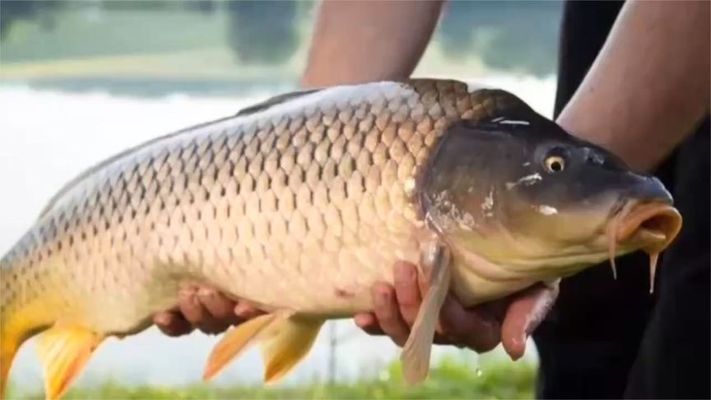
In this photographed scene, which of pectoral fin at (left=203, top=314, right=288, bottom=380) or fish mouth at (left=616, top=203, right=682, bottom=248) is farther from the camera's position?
pectoral fin at (left=203, top=314, right=288, bottom=380)

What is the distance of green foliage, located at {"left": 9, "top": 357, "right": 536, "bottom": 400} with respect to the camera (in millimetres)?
2020

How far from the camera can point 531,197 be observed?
845mm

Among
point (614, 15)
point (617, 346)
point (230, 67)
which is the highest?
point (614, 15)

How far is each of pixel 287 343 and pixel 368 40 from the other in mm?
355

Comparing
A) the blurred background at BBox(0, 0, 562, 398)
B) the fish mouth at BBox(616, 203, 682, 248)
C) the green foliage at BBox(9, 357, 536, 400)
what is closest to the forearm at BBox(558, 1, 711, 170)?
the fish mouth at BBox(616, 203, 682, 248)

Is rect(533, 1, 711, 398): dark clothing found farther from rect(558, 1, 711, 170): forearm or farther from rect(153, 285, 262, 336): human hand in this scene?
rect(153, 285, 262, 336): human hand

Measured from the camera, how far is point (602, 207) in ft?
2.68

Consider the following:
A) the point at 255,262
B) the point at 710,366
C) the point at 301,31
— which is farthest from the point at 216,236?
the point at 301,31

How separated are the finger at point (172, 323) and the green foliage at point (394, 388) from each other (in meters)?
0.98

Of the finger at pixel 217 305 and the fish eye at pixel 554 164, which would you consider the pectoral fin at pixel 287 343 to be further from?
the fish eye at pixel 554 164

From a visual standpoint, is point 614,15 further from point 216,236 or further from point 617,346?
point 216,236

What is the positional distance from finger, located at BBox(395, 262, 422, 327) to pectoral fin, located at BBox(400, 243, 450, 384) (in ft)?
0.03

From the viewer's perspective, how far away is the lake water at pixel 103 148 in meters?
1.64

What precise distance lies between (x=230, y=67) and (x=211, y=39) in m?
0.06
